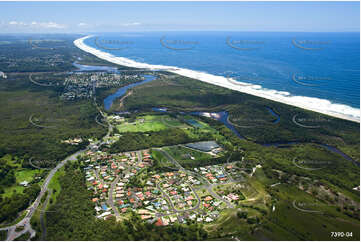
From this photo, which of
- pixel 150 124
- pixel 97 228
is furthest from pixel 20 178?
pixel 150 124

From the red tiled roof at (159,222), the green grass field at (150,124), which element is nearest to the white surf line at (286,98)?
the green grass field at (150,124)

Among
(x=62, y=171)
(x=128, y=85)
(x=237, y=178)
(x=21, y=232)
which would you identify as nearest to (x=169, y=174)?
(x=237, y=178)

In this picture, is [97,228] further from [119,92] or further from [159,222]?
[119,92]

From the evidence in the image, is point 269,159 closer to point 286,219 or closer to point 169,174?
point 286,219

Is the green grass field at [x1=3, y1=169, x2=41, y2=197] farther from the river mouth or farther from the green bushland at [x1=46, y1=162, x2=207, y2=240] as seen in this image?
the river mouth

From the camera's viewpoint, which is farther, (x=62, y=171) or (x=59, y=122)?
(x=59, y=122)

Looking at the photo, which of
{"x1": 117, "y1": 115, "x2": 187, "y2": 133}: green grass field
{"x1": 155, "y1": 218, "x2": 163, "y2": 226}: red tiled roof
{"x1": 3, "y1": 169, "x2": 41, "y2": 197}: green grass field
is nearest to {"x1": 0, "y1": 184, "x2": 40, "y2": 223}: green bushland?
{"x1": 3, "y1": 169, "x2": 41, "y2": 197}: green grass field

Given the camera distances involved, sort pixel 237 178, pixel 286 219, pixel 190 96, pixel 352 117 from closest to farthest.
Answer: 1. pixel 286 219
2. pixel 237 178
3. pixel 352 117
4. pixel 190 96

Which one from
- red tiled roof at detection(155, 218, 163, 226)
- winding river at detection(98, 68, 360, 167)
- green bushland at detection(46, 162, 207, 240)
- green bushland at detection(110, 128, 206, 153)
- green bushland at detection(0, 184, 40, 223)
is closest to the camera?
green bushland at detection(46, 162, 207, 240)
